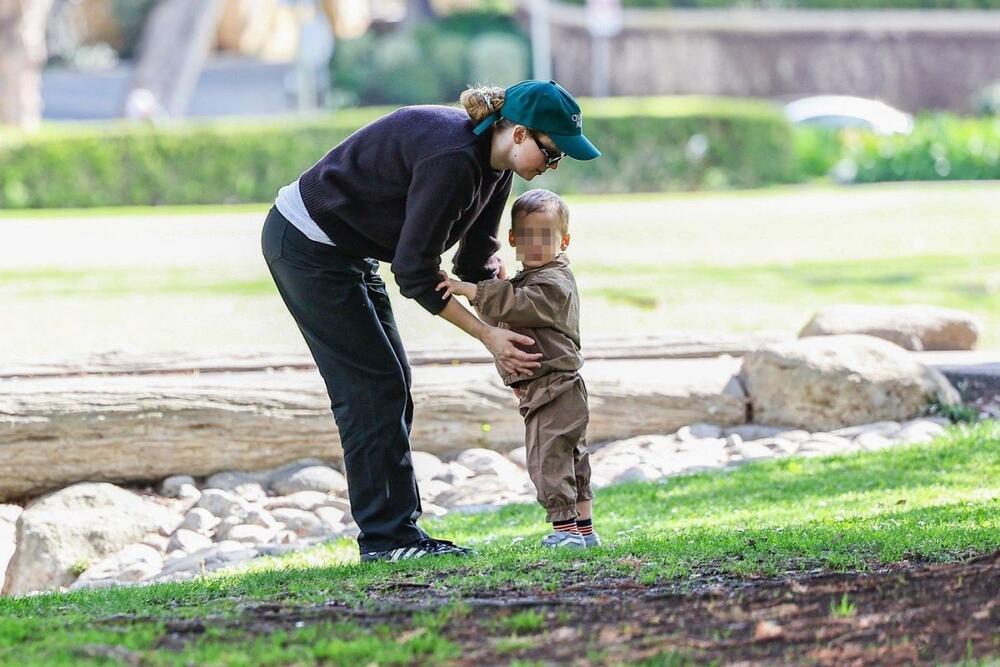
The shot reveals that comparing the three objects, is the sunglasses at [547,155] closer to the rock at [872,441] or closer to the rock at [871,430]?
the rock at [872,441]

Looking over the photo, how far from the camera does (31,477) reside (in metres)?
7.91

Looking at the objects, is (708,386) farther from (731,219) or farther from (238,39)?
(238,39)

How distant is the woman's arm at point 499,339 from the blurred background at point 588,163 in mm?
4551

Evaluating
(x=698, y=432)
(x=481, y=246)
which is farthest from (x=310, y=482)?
(x=481, y=246)

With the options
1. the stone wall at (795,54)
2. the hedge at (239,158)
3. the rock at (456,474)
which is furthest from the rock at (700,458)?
the stone wall at (795,54)

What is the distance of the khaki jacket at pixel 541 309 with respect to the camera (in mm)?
5016

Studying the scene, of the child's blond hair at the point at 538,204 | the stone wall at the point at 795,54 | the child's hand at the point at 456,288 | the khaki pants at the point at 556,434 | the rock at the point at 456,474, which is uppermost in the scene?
the stone wall at the point at 795,54

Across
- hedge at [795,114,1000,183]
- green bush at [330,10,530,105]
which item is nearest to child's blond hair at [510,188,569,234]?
hedge at [795,114,1000,183]

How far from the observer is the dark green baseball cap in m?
4.73

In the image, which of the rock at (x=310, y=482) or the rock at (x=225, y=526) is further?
the rock at (x=310, y=482)

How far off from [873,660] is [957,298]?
922 centimetres

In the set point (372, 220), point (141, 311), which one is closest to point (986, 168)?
point (141, 311)

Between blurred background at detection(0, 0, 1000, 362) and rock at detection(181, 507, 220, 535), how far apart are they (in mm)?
1768

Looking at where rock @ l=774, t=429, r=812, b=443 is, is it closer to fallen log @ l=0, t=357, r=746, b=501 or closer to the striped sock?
fallen log @ l=0, t=357, r=746, b=501
